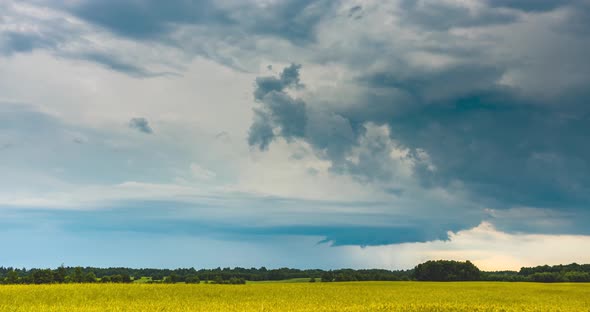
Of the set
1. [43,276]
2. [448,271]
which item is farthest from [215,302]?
[448,271]

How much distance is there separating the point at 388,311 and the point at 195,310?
1377 cm

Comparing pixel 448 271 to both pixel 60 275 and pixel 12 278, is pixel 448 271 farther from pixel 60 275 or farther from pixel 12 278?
pixel 12 278

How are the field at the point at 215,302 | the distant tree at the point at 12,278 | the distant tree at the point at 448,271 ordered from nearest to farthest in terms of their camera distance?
the field at the point at 215,302 < the distant tree at the point at 12,278 < the distant tree at the point at 448,271

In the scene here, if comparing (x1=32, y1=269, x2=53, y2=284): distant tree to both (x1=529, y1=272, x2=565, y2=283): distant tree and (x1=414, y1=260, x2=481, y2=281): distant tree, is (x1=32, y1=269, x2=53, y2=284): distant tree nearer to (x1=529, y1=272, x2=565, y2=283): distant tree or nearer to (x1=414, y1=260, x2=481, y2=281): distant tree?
(x1=414, y1=260, x2=481, y2=281): distant tree

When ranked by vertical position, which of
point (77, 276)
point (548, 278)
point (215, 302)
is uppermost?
point (77, 276)

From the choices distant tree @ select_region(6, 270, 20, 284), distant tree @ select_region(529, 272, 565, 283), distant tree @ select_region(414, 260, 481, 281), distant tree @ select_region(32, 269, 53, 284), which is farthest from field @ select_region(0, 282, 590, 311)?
distant tree @ select_region(414, 260, 481, 281)

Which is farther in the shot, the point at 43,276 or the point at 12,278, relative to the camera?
the point at 43,276

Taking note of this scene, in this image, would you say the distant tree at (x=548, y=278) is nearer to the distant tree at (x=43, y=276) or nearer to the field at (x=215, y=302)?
the field at (x=215, y=302)

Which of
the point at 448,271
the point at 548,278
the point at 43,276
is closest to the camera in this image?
the point at 43,276

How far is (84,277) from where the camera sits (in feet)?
263

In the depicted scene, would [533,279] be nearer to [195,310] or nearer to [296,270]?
[296,270]

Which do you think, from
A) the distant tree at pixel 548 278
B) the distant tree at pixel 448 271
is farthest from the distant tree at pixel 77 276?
the distant tree at pixel 548 278

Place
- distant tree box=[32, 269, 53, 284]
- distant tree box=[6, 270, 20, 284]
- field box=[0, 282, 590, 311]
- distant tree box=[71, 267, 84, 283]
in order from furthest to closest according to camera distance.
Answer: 1. distant tree box=[32, 269, 53, 284]
2. distant tree box=[71, 267, 84, 283]
3. distant tree box=[6, 270, 20, 284]
4. field box=[0, 282, 590, 311]

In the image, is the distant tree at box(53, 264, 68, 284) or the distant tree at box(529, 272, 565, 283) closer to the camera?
the distant tree at box(53, 264, 68, 284)
